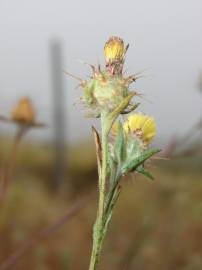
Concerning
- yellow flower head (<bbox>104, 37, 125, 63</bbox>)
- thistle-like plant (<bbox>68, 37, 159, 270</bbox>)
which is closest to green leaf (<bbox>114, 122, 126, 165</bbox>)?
thistle-like plant (<bbox>68, 37, 159, 270</bbox>)

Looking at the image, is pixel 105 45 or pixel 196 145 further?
pixel 196 145

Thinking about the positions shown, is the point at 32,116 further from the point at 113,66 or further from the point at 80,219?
the point at 80,219

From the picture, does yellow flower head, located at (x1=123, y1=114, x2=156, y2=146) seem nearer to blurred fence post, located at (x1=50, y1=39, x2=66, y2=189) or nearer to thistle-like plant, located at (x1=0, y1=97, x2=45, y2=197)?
thistle-like plant, located at (x1=0, y1=97, x2=45, y2=197)

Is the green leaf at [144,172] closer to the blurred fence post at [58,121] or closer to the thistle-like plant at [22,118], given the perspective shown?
the thistle-like plant at [22,118]

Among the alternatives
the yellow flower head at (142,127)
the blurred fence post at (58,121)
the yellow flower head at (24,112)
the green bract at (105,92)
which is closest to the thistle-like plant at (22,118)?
the yellow flower head at (24,112)

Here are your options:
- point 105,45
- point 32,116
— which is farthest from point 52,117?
point 105,45

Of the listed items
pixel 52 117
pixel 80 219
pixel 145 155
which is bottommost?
pixel 80 219
